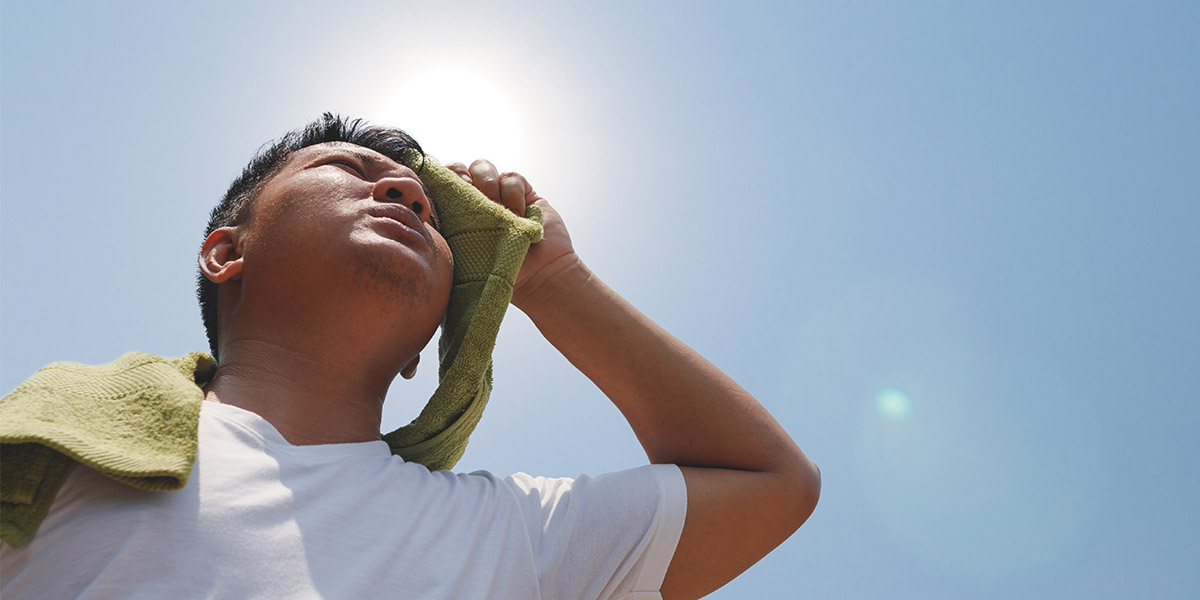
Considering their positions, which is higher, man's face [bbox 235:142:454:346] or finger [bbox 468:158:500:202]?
finger [bbox 468:158:500:202]

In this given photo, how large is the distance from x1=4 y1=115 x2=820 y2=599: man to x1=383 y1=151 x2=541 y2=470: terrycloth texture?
0.08 m

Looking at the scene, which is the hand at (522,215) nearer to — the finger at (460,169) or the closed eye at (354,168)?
the finger at (460,169)

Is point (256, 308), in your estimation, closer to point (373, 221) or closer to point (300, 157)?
point (373, 221)

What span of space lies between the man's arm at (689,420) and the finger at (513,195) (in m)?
0.12

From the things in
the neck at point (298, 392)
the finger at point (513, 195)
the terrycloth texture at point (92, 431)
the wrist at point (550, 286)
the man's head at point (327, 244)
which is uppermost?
the finger at point (513, 195)

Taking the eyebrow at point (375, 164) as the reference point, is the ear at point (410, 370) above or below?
below

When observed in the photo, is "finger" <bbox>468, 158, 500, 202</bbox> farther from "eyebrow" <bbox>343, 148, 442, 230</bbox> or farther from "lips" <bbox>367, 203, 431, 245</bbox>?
"lips" <bbox>367, 203, 431, 245</bbox>

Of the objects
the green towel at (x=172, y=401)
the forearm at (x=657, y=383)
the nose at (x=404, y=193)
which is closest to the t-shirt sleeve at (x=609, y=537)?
the forearm at (x=657, y=383)

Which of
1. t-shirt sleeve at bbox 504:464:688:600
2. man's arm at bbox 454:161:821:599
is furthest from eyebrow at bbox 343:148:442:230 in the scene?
t-shirt sleeve at bbox 504:464:688:600

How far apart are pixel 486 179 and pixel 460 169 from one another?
13cm

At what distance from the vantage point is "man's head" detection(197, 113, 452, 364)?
6.07 feet

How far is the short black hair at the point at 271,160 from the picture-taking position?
2.24 metres

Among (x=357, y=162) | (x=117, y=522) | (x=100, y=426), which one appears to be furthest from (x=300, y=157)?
(x=117, y=522)

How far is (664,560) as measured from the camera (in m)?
1.70
